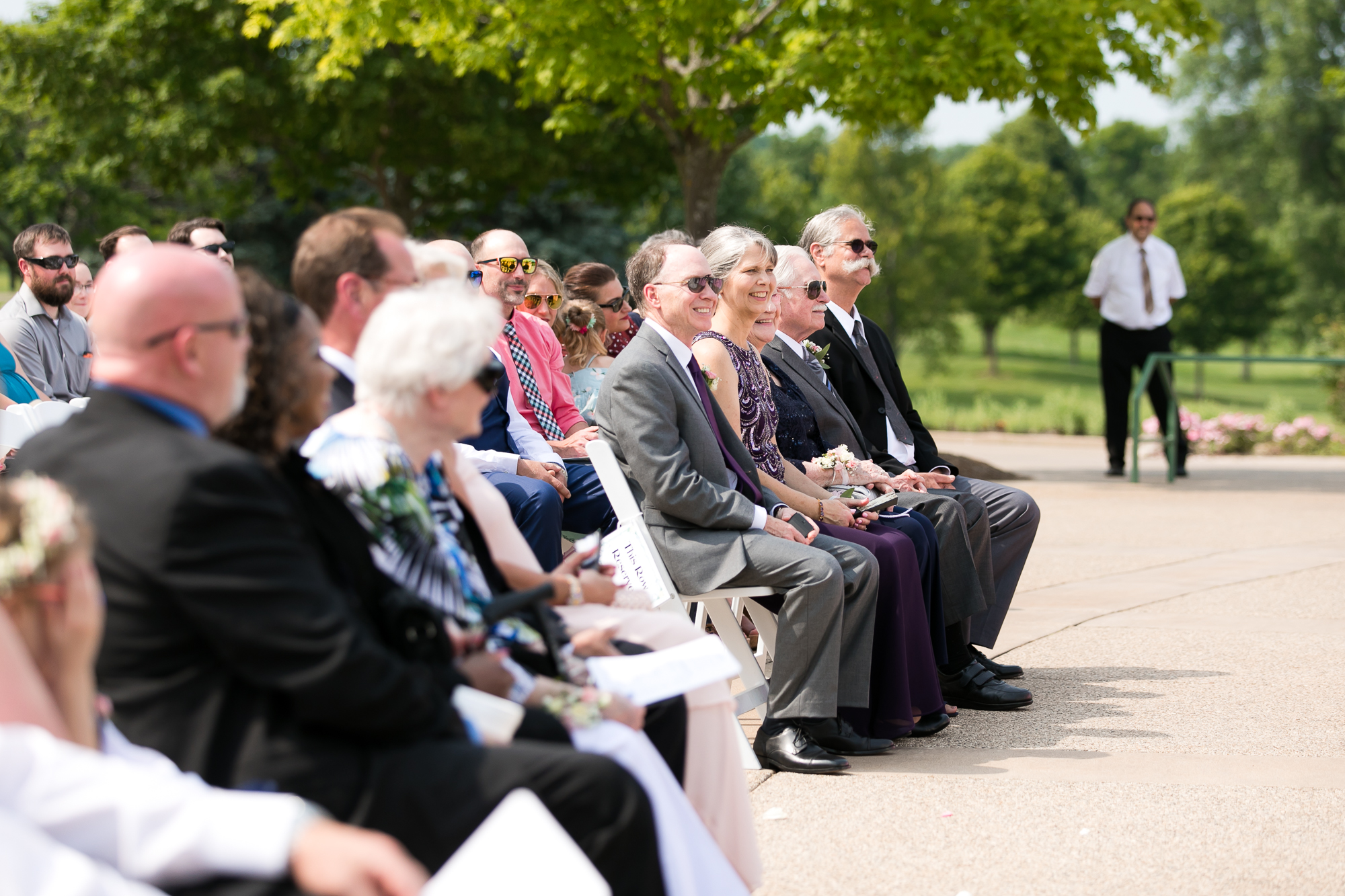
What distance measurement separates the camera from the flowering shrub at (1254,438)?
16844 millimetres

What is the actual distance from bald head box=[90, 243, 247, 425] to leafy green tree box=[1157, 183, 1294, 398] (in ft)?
175

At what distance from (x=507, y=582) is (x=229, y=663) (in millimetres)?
1154

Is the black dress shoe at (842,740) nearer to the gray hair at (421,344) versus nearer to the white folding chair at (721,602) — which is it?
the white folding chair at (721,602)

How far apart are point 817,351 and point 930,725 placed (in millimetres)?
1698

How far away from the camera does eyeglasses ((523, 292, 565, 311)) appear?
242 inches

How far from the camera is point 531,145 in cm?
1909

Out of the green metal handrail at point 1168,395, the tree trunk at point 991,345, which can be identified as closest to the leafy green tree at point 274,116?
the green metal handrail at point 1168,395

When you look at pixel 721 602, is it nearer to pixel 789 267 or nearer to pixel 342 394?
pixel 789 267

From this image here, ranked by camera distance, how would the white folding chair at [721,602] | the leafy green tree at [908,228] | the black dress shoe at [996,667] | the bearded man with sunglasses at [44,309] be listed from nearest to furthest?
1. the white folding chair at [721,602]
2. the black dress shoe at [996,667]
3. the bearded man with sunglasses at [44,309]
4. the leafy green tree at [908,228]

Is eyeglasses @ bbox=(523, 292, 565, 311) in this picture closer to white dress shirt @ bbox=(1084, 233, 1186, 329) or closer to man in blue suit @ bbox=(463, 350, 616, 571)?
man in blue suit @ bbox=(463, 350, 616, 571)

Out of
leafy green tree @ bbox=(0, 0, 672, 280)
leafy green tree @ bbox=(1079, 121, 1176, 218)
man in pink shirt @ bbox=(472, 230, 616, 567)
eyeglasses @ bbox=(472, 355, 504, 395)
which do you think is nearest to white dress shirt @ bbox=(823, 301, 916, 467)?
Answer: man in pink shirt @ bbox=(472, 230, 616, 567)

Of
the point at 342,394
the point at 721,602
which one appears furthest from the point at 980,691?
the point at 342,394

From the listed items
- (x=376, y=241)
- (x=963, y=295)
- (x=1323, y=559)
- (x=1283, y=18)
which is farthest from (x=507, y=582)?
(x=1283, y=18)

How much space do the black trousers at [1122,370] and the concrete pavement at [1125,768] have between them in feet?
16.1
